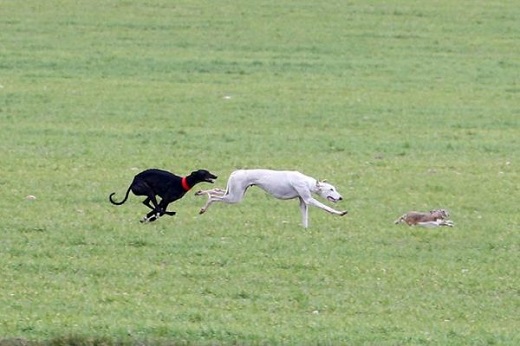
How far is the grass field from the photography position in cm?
1053

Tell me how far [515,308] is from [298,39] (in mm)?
21981

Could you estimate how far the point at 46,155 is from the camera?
1838cm

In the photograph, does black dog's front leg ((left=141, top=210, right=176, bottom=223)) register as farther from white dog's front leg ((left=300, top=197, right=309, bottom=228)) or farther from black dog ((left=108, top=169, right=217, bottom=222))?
white dog's front leg ((left=300, top=197, right=309, bottom=228))

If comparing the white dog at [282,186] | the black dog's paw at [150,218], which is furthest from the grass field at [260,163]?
the white dog at [282,186]

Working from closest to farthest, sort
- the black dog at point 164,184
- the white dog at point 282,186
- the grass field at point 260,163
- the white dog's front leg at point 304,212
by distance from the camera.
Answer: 1. the grass field at point 260,163
2. the black dog at point 164,184
3. the white dog at point 282,186
4. the white dog's front leg at point 304,212

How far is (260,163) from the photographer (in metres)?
18.0

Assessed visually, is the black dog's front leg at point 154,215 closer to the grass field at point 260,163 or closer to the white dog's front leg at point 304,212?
the grass field at point 260,163

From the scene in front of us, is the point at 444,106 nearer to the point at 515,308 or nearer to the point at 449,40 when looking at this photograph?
the point at 449,40

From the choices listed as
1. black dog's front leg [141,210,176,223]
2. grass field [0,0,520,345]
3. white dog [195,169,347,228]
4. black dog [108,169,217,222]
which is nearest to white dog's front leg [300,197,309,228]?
white dog [195,169,347,228]

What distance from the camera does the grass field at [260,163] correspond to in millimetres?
10531

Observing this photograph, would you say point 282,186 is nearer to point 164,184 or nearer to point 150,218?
point 164,184

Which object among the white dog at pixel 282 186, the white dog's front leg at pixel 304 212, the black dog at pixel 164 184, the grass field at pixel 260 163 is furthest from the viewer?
the white dog's front leg at pixel 304 212

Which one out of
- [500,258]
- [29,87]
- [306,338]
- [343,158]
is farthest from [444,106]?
[306,338]

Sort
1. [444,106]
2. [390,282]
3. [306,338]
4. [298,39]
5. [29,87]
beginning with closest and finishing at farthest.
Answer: [306,338], [390,282], [444,106], [29,87], [298,39]
